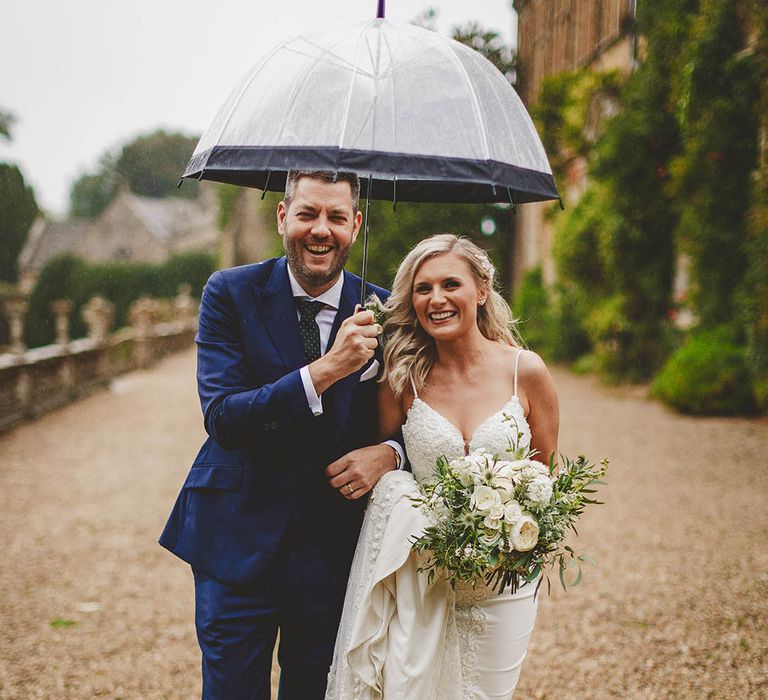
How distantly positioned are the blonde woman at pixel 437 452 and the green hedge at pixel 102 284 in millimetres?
28349

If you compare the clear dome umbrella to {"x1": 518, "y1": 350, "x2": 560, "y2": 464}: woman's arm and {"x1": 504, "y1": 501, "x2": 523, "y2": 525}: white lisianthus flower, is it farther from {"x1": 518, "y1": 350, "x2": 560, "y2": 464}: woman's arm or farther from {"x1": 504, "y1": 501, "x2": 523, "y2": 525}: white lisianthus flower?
{"x1": 504, "y1": 501, "x2": 523, "y2": 525}: white lisianthus flower

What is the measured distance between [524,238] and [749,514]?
1547cm

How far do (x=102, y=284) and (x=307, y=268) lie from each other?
104 feet

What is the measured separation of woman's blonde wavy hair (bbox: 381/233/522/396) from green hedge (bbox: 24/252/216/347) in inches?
1115

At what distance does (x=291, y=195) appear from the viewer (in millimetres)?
2180

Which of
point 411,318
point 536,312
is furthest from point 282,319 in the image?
point 536,312

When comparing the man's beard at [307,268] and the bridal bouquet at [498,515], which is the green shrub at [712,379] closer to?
the bridal bouquet at [498,515]

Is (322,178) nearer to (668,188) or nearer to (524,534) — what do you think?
(524,534)

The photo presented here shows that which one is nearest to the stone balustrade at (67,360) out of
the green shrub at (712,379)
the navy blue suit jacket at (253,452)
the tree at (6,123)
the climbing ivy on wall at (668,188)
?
the tree at (6,123)

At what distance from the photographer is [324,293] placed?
2.35m

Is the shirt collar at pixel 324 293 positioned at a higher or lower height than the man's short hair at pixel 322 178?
lower

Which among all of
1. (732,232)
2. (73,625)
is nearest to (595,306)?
(732,232)

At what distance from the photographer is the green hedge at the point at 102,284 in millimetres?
28875

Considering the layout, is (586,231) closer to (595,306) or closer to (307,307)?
(595,306)
